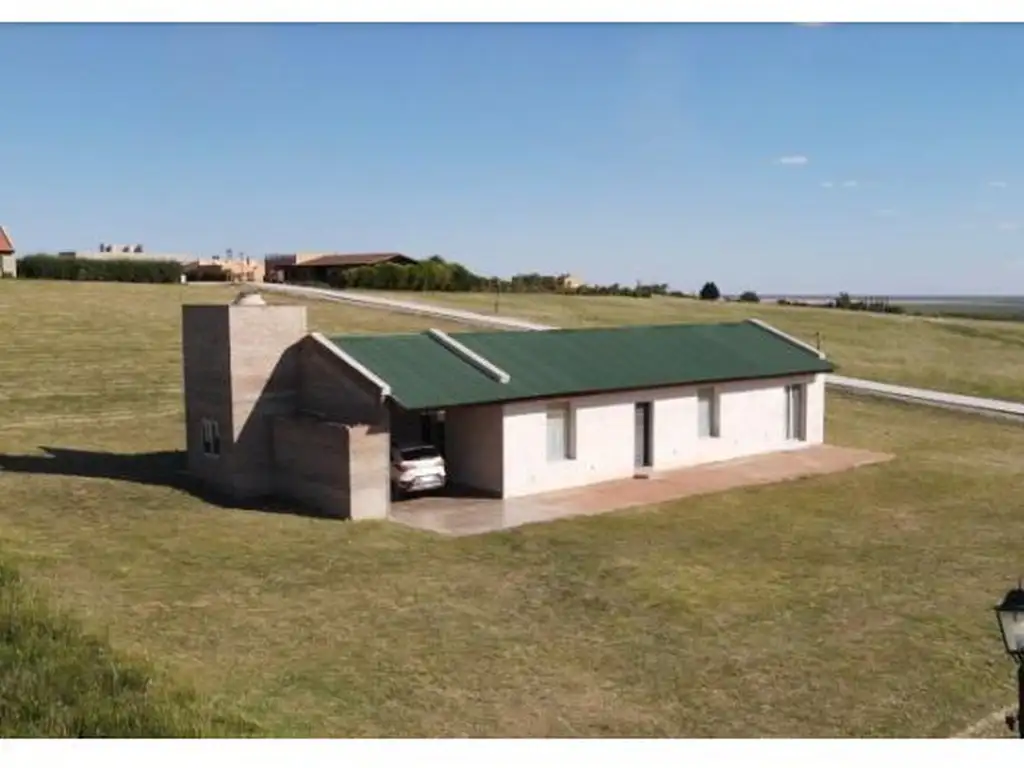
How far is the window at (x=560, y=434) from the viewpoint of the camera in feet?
84.5

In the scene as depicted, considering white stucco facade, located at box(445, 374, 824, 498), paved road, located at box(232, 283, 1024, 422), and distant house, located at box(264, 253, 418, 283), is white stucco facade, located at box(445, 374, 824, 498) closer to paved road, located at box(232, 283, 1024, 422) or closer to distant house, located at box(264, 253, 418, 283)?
paved road, located at box(232, 283, 1024, 422)

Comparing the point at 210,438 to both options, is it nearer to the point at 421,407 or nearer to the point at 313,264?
the point at 421,407

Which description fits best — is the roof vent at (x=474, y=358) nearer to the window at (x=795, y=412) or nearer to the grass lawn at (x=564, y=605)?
the grass lawn at (x=564, y=605)

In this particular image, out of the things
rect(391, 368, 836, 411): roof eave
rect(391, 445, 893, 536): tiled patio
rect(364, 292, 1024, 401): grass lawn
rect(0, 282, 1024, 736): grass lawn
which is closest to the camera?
rect(0, 282, 1024, 736): grass lawn

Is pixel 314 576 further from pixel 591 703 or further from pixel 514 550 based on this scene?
pixel 591 703

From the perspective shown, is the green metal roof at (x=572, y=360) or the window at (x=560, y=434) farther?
the window at (x=560, y=434)

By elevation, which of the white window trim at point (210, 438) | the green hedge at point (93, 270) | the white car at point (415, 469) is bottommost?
the white car at point (415, 469)

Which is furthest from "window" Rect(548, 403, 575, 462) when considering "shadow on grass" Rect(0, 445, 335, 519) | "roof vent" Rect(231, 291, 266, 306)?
"roof vent" Rect(231, 291, 266, 306)

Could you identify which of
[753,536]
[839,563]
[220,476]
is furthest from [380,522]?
[839,563]

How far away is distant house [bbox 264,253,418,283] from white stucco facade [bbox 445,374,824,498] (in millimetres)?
63901

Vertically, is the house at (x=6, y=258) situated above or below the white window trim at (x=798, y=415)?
above

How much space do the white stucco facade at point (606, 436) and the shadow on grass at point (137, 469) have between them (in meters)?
4.30

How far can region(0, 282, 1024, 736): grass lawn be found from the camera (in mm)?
13078

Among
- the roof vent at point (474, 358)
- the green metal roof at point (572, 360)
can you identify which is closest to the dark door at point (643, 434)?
the green metal roof at point (572, 360)
